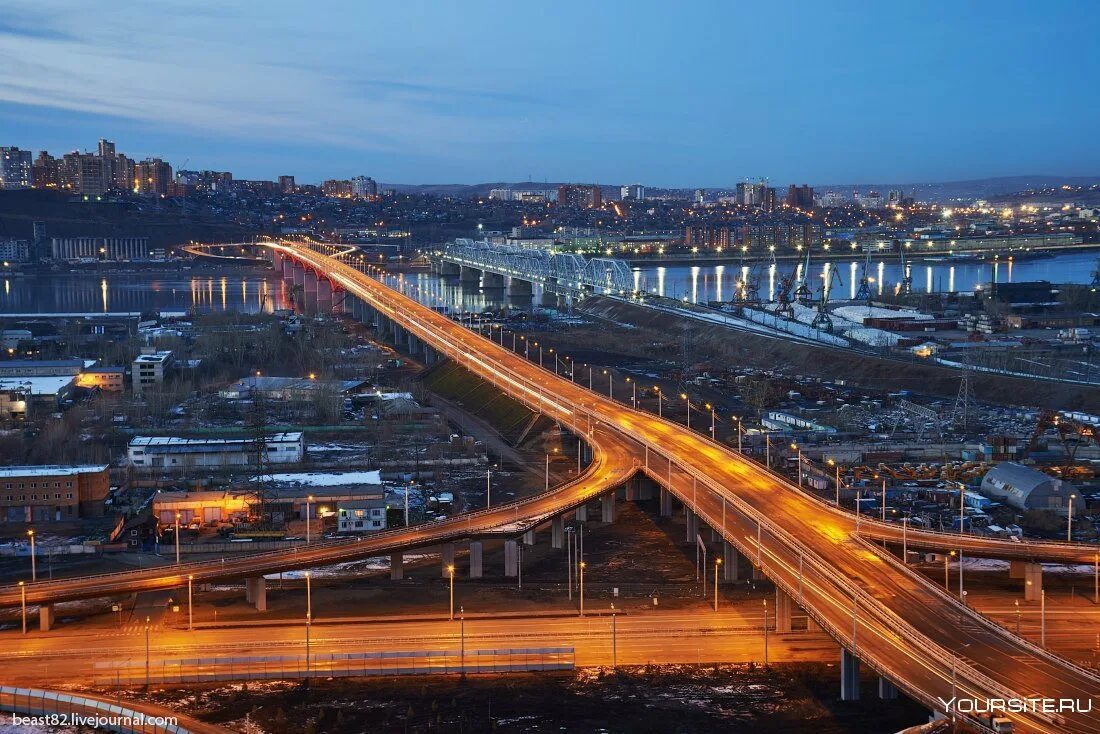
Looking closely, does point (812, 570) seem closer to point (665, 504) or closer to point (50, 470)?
point (665, 504)

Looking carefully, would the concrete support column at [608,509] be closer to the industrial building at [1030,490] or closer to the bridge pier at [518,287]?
the industrial building at [1030,490]

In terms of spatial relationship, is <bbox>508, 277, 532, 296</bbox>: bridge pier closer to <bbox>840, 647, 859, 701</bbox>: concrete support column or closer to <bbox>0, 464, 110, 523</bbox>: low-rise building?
<bbox>0, 464, 110, 523</bbox>: low-rise building

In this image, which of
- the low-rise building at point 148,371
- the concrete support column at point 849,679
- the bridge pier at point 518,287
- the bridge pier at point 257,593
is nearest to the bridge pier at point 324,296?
the bridge pier at point 518,287

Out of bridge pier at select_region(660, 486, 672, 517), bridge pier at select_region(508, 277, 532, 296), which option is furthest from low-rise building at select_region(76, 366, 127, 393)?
bridge pier at select_region(508, 277, 532, 296)

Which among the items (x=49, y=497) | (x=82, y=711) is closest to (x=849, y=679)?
(x=82, y=711)

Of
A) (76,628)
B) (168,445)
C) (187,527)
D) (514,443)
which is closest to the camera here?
(76,628)

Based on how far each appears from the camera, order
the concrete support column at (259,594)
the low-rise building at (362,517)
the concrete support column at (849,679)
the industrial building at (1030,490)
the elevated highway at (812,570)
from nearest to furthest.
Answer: the elevated highway at (812,570) < the concrete support column at (849,679) < the concrete support column at (259,594) < the low-rise building at (362,517) < the industrial building at (1030,490)

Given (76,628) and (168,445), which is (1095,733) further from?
(168,445)

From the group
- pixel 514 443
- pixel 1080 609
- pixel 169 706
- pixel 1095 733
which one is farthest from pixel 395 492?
pixel 1095 733
